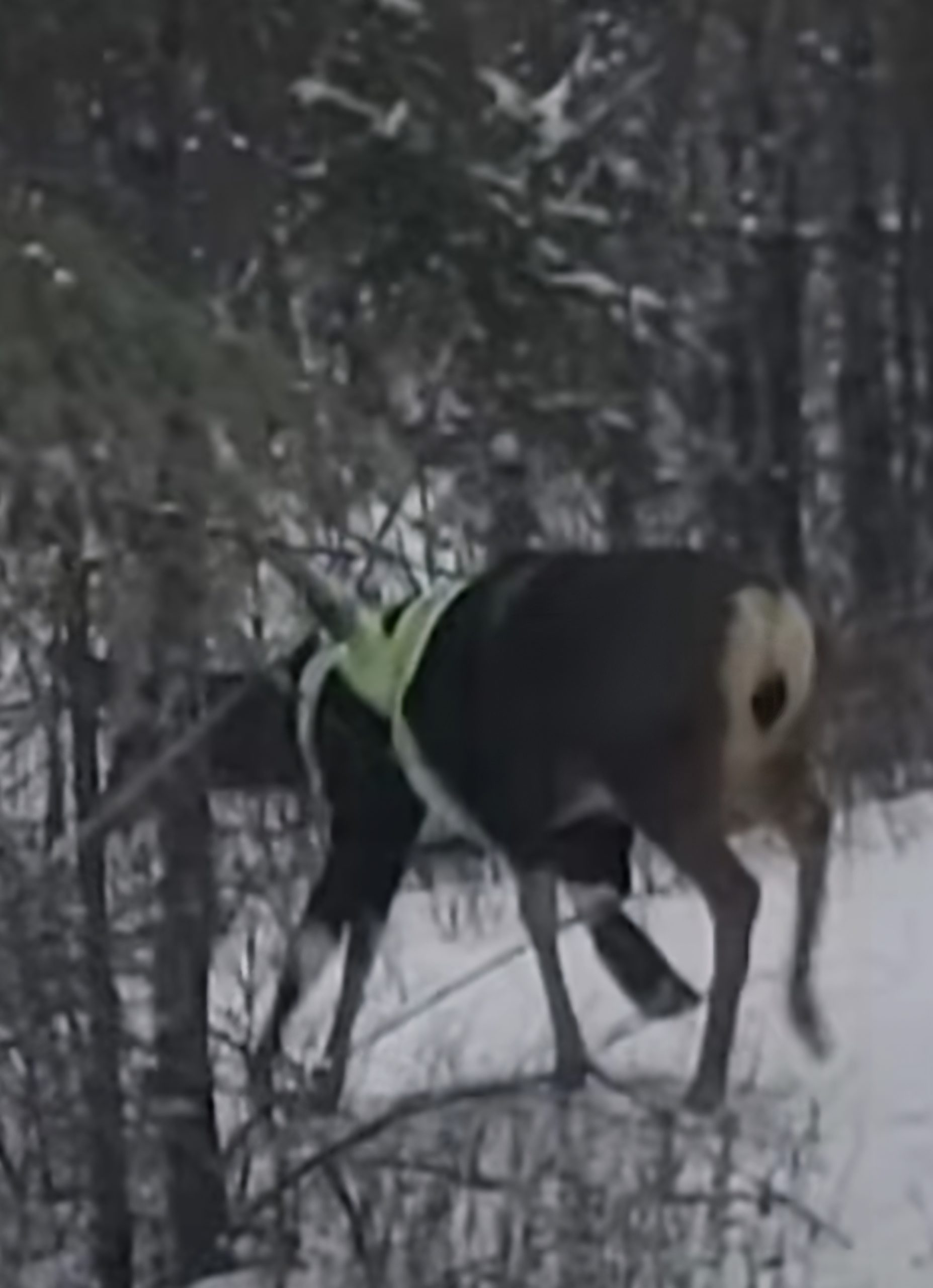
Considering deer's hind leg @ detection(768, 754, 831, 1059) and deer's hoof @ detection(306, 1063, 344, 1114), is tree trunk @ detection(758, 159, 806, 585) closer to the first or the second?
deer's hind leg @ detection(768, 754, 831, 1059)

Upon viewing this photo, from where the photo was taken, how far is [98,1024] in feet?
18.9

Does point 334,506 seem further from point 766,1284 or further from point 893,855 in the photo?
point 893,855

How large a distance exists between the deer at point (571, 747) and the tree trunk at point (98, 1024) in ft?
1.54

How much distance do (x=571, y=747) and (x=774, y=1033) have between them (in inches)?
28.5

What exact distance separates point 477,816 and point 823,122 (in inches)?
304

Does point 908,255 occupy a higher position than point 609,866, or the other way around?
point 908,255

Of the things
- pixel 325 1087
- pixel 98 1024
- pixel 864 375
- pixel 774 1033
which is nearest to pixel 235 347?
pixel 98 1024

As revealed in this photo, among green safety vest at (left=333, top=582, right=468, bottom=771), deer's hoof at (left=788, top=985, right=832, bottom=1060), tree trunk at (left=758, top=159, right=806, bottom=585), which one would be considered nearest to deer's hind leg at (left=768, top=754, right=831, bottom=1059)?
deer's hoof at (left=788, top=985, right=832, bottom=1060)

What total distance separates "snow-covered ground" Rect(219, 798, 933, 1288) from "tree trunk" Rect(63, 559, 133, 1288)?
57 cm

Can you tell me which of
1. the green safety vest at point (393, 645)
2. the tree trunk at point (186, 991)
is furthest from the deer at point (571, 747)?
the tree trunk at point (186, 991)

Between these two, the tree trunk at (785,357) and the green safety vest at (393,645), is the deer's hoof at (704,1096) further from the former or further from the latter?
the tree trunk at (785,357)

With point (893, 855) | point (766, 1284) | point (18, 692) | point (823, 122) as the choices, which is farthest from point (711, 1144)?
point (823, 122)

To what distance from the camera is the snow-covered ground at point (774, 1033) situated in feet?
20.5

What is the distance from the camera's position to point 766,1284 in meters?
5.90
